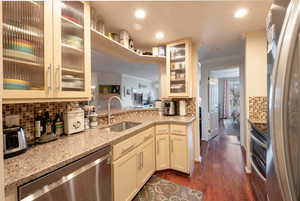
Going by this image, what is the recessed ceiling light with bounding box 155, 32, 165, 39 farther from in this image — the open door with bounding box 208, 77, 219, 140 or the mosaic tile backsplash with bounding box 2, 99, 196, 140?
the open door with bounding box 208, 77, 219, 140

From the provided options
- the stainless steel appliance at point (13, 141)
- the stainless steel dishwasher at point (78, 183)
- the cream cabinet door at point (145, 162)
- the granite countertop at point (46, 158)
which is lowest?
the cream cabinet door at point (145, 162)

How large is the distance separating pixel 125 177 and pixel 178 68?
200 centimetres

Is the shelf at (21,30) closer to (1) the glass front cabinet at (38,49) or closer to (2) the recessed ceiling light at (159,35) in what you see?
A: (1) the glass front cabinet at (38,49)

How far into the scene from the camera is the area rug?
5.41 feet

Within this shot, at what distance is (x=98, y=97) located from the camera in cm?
507

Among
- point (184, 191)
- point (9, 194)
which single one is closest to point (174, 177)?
point (184, 191)

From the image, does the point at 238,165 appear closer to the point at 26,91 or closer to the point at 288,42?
the point at 288,42

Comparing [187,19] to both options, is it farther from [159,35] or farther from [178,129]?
[178,129]

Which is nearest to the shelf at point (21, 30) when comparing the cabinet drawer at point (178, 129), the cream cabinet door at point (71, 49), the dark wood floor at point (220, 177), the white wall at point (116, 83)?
the cream cabinet door at point (71, 49)

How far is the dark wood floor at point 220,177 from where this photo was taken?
173 centimetres

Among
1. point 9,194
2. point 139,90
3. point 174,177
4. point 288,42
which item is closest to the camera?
point 288,42

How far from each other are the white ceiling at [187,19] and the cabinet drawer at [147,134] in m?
1.56

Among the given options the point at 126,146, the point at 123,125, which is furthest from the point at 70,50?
the point at 123,125

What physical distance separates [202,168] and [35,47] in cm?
281
